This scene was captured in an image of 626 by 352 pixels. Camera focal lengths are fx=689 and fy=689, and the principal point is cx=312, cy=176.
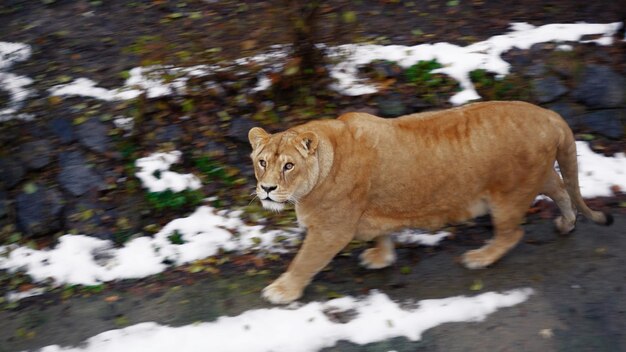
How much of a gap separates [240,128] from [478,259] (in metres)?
3.43

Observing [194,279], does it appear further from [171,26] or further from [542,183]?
[171,26]

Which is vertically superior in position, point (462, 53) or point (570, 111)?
point (462, 53)

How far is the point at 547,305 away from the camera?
Answer: 20.1 ft

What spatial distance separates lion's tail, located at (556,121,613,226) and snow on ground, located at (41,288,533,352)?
3.37 ft

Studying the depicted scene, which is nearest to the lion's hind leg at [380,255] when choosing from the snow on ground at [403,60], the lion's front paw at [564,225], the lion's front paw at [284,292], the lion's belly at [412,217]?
the lion's belly at [412,217]

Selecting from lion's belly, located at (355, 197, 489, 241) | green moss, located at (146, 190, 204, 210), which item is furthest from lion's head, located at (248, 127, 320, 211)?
green moss, located at (146, 190, 204, 210)

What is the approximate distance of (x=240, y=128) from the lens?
8.55 meters

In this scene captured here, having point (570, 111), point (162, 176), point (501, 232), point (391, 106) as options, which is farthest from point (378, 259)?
point (570, 111)

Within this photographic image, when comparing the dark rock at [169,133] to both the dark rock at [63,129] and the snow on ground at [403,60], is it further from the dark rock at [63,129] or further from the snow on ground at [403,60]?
the dark rock at [63,129]

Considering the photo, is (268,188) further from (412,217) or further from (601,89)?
(601,89)

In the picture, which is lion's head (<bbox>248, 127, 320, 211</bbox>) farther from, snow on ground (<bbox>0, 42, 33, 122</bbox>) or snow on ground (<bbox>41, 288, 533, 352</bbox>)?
snow on ground (<bbox>0, 42, 33, 122</bbox>)

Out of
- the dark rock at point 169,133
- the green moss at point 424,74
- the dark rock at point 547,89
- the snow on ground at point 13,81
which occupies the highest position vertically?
the snow on ground at point 13,81

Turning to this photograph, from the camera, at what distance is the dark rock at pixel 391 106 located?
8547 millimetres

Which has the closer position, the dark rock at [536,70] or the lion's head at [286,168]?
the lion's head at [286,168]
